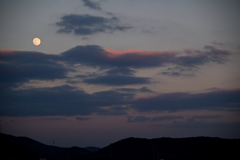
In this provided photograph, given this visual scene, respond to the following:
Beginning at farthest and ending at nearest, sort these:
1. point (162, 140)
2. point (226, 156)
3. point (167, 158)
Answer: point (162, 140), point (167, 158), point (226, 156)

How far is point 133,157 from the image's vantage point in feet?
198

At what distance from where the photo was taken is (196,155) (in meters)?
56.7

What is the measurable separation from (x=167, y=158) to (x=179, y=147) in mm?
12163

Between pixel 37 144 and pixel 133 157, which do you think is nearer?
pixel 133 157

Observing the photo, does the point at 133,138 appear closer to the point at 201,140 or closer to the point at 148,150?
the point at 148,150

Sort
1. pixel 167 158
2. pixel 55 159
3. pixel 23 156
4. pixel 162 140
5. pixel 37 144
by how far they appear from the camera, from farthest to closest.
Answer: pixel 37 144 < pixel 162 140 < pixel 55 159 < pixel 23 156 < pixel 167 158

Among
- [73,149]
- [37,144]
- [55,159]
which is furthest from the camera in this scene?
[37,144]

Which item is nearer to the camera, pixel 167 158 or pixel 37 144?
pixel 167 158

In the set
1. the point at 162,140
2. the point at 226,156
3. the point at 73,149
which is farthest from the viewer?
the point at 73,149

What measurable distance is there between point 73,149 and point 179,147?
40123mm

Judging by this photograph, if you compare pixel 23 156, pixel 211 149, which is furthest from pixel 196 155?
pixel 23 156

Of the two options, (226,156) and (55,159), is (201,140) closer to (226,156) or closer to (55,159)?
(226,156)

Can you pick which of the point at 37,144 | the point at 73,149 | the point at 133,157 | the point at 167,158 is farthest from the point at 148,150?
the point at 37,144

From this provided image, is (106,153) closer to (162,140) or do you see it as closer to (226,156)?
(162,140)
